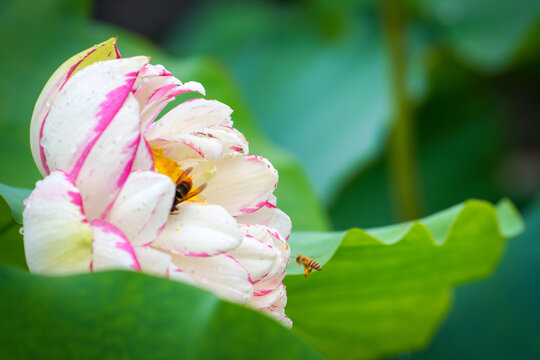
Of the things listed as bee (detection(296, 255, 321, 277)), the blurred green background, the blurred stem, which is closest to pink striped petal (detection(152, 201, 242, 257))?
bee (detection(296, 255, 321, 277))

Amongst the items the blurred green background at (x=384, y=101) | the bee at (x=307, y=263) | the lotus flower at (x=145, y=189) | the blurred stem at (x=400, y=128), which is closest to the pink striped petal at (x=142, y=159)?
the lotus flower at (x=145, y=189)

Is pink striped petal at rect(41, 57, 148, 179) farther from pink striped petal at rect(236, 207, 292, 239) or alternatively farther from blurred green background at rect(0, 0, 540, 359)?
blurred green background at rect(0, 0, 540, 359)

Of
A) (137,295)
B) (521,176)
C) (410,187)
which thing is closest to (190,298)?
(137,295)

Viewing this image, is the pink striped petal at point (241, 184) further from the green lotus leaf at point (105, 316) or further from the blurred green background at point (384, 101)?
the blurred green background at point (384, 101)

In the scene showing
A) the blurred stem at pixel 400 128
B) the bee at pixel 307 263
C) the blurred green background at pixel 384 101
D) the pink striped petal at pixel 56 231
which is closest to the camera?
the pink striped petal at pixel 56 231

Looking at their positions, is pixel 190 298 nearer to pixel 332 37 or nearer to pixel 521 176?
pixel 332 37

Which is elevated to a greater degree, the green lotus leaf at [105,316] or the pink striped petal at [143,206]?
the pink striped petal at [143,206]

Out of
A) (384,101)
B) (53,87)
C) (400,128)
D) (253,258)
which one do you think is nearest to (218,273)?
(253,258)

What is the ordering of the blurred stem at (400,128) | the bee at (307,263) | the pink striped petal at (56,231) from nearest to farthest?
the pink striped petal at (56,231) < the bee at (307,263) < the blurred stem at (400,128)
